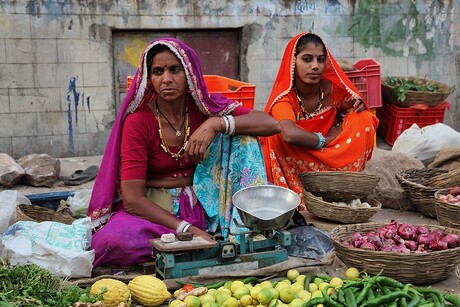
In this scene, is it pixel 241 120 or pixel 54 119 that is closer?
pixel 241 120

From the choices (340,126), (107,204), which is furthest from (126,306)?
(340,126)

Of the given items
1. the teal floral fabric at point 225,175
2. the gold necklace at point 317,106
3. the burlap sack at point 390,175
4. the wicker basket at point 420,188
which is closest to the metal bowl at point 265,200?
the teal floral fabric at point 225,175

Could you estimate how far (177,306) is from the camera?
11.0 ft

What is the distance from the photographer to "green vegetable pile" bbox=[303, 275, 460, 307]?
314cm

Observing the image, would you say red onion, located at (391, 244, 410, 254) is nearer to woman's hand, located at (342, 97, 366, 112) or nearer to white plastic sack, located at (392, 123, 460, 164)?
woman's hand, located at (342, 97, 366, 112)

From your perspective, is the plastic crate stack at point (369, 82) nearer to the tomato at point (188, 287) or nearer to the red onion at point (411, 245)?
the red onion at point (411, 245)

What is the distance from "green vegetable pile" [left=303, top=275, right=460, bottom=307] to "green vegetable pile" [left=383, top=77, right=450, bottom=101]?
5726 millimetres

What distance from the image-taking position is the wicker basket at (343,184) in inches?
195

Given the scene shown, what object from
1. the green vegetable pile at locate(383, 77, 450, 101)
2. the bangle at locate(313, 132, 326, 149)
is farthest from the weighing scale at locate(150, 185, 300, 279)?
the green vegetable pile at locate(383, 77, 450, 101)

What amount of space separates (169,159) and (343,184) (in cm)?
140

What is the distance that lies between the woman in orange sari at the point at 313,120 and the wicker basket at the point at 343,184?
1.07 ft

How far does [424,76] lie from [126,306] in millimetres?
7555

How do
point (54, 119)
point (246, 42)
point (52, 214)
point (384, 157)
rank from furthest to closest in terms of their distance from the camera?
point (246, 42), point (54, 119), point (384, 157), point (52, 214)

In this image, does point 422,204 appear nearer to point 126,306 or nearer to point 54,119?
point 126,306
